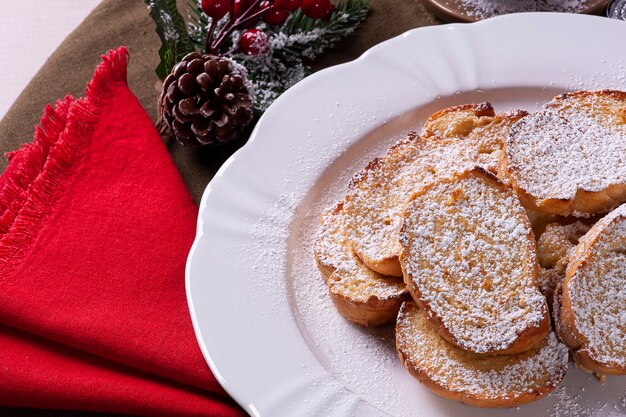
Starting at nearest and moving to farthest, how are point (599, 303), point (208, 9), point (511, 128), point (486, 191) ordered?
point (599, 303)
point (486, 191)
point (511, 128)
point (208, 9)

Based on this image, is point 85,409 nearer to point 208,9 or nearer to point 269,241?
point 269,241

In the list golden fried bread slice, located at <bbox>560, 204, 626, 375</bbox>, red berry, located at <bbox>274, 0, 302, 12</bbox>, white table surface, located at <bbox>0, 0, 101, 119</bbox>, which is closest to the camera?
golden fried bread slice, located at <bbox>560, 204, 626, 375</bbox>

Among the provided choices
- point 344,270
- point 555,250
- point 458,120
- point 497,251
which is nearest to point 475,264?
point 497,251

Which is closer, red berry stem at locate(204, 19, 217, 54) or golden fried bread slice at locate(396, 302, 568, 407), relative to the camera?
golden fried bread slice at locate(396, 302, 568, 407)

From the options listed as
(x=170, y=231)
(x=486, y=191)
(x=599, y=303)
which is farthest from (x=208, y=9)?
(x=599, y=303)

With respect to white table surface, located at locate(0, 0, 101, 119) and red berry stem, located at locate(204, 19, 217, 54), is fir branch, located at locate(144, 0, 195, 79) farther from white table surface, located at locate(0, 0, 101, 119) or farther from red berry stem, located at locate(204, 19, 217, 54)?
white table surface, located at locate(0, 0, 101, 119)

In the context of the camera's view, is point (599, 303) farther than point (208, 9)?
No

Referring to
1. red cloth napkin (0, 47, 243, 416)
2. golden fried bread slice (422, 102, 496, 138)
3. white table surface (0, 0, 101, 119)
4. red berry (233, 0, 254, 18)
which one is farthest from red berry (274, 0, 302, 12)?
white table surface (0, 0, 101, 119)
